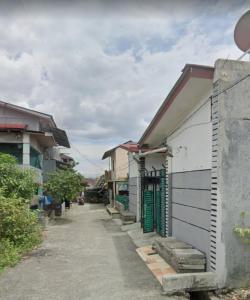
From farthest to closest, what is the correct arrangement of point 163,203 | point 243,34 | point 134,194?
point 134,194 < point 163,203 < point 243,34

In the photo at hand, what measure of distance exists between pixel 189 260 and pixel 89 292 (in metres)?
2.03

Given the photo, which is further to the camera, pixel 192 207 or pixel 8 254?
pixel 8 254

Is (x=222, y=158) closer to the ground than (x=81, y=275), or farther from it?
farther from it

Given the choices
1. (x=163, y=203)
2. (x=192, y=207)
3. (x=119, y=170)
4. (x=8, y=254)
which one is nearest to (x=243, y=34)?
(x=192, y=207)

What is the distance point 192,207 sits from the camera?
832cm

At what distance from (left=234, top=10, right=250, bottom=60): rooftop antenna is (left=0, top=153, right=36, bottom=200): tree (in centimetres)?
808

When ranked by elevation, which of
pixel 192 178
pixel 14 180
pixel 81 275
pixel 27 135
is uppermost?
pixel 27 135

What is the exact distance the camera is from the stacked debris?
7.04 m

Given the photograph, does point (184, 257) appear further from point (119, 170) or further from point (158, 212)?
point (119, 170)

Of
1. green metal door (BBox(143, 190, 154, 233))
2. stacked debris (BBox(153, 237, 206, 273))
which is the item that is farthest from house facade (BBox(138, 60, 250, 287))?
green metal door (BBox(143, 190, 154, 233))

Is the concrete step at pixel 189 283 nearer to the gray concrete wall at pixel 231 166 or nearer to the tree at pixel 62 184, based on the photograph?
the gray concrete wall at pixel 231 166

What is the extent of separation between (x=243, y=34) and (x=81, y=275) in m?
5.62

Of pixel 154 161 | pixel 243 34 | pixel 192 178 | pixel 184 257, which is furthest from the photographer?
pixel 154 161

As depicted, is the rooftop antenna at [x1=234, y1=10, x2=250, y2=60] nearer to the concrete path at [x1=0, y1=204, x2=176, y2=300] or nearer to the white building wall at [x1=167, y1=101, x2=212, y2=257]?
the white building wall at [x1=167, y1=101, x2=212, y2=257]
